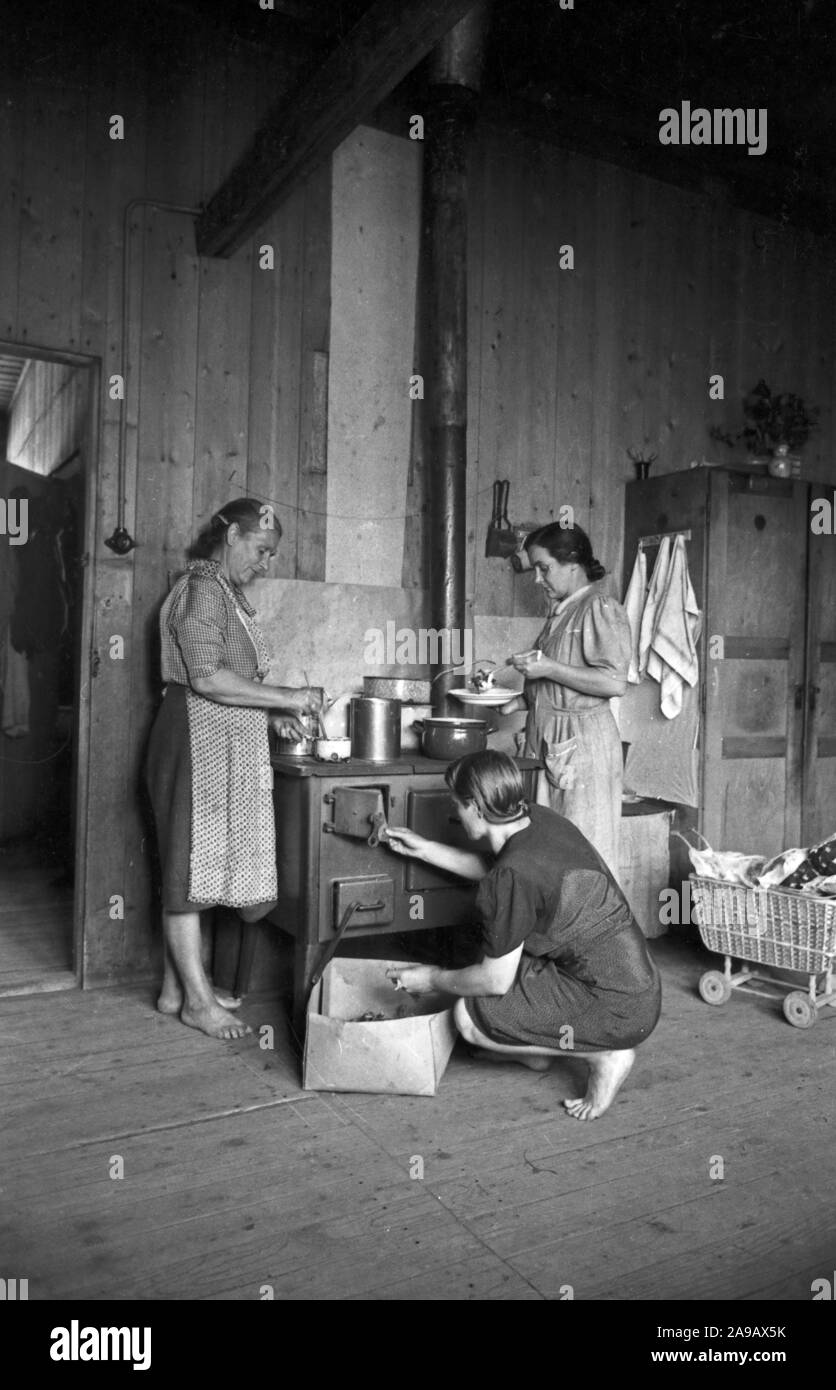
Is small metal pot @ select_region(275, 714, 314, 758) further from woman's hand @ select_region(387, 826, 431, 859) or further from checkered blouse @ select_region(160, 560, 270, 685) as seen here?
woman's hand @ select_region(387, 826, 431, 859)

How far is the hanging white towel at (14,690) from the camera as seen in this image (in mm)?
5719

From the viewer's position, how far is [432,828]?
130 inches

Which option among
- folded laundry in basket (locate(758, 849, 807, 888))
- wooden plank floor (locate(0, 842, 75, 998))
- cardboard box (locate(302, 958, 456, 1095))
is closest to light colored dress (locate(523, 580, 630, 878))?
folded laundry in basket (locate(758, 849, 807, 888))

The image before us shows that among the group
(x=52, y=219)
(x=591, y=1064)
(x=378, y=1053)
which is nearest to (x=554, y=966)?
(x=591, y=1064)

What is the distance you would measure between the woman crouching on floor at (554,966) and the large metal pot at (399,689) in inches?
41.5

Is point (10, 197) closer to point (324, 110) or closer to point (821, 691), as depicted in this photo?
point (324, 110)

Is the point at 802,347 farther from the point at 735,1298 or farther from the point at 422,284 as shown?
the point at 735,1298

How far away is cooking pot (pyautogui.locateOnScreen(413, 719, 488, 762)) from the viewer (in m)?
3.47

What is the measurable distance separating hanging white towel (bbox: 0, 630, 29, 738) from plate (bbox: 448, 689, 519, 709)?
2.98 m

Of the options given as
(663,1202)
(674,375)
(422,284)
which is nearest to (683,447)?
(674,375)

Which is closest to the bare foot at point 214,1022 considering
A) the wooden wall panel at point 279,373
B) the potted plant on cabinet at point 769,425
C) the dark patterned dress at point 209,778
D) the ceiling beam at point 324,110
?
the dark patterned dress at point 209,778

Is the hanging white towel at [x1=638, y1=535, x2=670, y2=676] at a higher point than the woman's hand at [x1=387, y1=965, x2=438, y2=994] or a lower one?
higher

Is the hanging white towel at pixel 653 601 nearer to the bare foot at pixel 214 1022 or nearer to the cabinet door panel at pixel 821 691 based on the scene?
the cabinet door panel at pixel 821 691

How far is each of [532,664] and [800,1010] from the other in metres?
1.41
